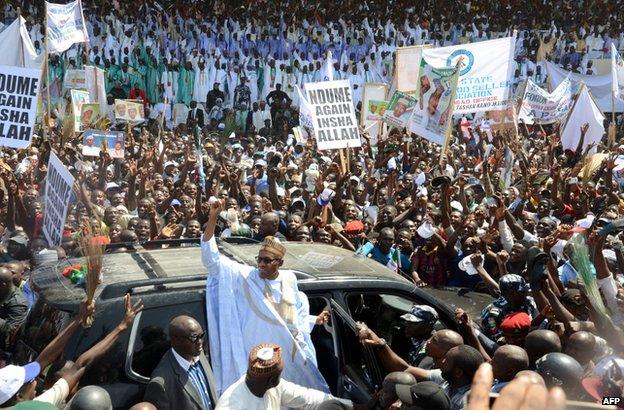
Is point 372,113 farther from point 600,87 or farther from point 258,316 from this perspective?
point 600,87

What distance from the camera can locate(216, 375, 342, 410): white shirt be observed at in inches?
123

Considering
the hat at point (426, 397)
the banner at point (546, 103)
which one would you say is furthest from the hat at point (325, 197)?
the banner at point (546, 103)

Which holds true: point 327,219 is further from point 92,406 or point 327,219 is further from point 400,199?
point 92,406

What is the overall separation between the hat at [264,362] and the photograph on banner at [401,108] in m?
8.78

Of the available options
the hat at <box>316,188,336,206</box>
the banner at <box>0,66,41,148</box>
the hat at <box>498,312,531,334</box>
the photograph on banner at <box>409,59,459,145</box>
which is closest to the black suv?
the hat at <box>498,312,531,334</box>

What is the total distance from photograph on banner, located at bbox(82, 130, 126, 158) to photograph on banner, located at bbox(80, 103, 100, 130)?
1.61 m

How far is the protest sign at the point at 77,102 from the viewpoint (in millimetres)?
11878

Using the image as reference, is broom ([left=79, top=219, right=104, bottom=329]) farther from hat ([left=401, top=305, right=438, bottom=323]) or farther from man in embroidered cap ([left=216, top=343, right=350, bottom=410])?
hat ([left=401, top=305, right=438, bottom=323])

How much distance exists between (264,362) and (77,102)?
9839 mm

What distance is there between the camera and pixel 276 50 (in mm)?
22469

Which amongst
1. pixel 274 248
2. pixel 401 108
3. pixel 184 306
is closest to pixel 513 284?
pixel 274 248

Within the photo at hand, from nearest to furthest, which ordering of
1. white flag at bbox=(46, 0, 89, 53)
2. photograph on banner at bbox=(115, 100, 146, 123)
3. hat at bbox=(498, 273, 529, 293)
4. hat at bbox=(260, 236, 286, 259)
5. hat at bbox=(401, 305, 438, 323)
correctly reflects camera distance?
hat at bbox=(260, 236, 286, 259)
hat at bbox=(401, 305, 438, 323)
hat at bbox=(498, 273, 529, 293)
white flag at bbox=(46, 0, 89, 53)
photograph on banner at bbox=(115, 100, 146, 123)

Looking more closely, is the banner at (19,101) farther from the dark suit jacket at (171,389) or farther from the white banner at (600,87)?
the white banner at (600,87)

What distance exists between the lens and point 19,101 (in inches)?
298
